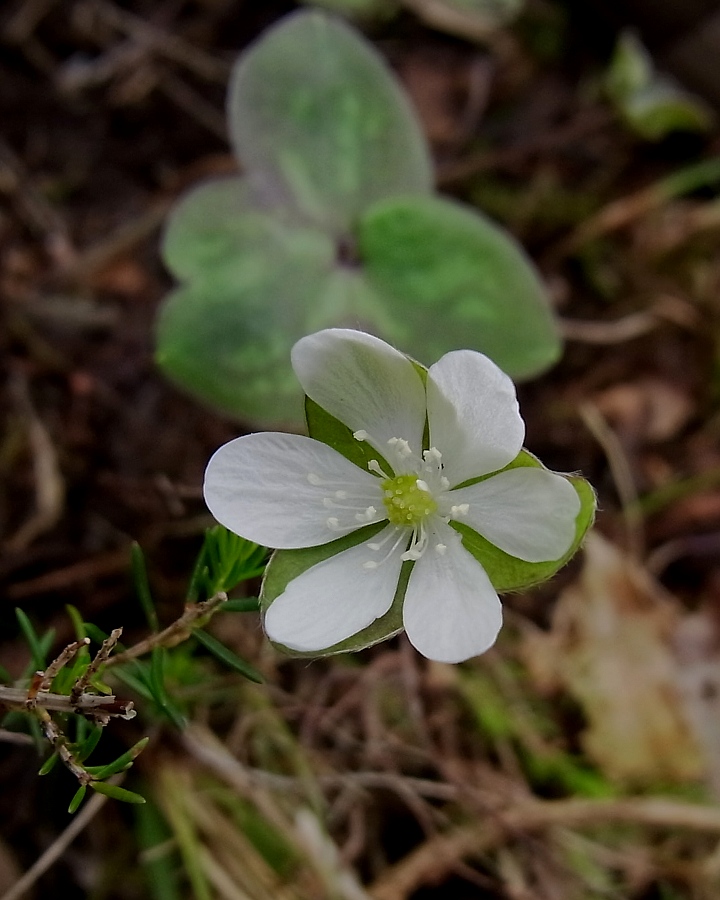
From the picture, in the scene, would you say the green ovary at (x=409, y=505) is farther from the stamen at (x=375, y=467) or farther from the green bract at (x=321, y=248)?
the green bract at (x=321, y=248)

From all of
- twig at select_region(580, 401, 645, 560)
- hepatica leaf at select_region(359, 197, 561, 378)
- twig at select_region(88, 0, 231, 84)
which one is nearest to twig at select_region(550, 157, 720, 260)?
twig at select_region(580, 401, 645, 560)

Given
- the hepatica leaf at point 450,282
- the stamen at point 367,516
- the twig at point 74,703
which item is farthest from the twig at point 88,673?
the hepatica leaf at point 450,282

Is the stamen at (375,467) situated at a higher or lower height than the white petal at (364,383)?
lower

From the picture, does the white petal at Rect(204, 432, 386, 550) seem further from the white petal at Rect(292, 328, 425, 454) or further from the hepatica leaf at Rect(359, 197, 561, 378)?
the hepatica leaf at Rect(359, 197, 561, 378)

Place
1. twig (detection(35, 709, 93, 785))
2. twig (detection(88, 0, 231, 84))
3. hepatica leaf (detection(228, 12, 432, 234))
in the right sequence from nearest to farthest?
twig (detection(35, 709, 93, 785)) < hepatica leaf (detection(228, 12, 432, 234)) < twig (detection(88, 0, 231, 84))

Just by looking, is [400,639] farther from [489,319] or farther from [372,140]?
[372,140]

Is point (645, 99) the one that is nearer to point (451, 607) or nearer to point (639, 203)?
point (639, 203)
